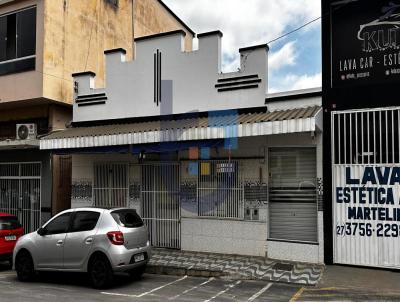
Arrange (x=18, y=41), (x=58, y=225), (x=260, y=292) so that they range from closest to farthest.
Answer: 1. (x=260, y=292)
2. (x=58, y=225)
3. (x=18, y=41)

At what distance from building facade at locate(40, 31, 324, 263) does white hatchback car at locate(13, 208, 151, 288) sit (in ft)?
8.62

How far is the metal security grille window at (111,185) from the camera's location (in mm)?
13180

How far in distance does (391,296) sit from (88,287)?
5.98 metres

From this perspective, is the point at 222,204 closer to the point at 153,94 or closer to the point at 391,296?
the point at 153,94

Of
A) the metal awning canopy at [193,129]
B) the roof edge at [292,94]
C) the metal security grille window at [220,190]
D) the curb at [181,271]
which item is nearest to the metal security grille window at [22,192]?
the metal awning canopy at [193,129]

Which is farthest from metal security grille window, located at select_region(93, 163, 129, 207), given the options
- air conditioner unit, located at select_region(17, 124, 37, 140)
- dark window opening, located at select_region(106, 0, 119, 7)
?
dark window opening, located at select_region(106, 0, 119, 7)

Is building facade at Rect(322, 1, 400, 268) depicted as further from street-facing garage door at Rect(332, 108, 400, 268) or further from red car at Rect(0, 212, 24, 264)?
red car at Rect(0, 212, 24, 264)

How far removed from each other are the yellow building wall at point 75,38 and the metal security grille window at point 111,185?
3.19 meters

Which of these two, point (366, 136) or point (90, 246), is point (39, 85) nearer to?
point (90, 246)

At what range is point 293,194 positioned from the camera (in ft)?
35.5

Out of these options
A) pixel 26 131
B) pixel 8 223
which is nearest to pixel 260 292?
pixel 8 223

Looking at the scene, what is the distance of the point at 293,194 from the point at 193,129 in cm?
304

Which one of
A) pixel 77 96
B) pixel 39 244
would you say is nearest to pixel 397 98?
pixel 39 244

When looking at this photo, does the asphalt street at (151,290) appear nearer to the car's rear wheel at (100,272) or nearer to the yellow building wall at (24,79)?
the car's rear wheel at (100,272)
